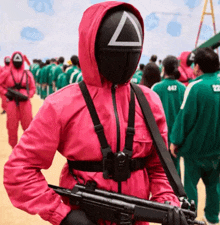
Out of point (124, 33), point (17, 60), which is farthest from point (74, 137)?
point (17, 60)

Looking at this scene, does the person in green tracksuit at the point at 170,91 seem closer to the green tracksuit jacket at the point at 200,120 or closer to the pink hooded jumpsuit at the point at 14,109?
the green tracksuit jacket at the point at 200,120

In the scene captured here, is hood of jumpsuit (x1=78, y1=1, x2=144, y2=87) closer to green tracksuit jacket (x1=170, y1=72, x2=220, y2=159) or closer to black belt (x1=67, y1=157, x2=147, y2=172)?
black belt (x1=67, y1=157, x2=147, y2=172)

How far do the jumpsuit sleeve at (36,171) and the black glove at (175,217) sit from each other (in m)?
0.35

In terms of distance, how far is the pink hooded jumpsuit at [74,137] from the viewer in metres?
0.88

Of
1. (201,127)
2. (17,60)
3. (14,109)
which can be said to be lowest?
(14,109)

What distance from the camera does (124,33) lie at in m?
0.88

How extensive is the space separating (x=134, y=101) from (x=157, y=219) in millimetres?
434

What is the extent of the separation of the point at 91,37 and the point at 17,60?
3378 mm

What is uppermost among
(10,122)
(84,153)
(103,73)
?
(103,73)

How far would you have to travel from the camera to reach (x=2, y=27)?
11812mm

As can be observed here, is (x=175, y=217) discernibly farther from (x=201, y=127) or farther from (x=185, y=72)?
(x=185, y=72)

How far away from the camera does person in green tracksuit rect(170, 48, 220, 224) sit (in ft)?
6.59

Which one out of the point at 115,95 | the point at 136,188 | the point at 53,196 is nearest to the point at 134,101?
the point at 115,95

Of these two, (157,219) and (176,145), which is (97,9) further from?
(176,145)
